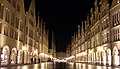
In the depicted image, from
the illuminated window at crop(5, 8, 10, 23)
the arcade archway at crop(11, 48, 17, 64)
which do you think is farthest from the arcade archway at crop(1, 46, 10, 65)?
the illuminated window at crop(5, 8, 10, 23)

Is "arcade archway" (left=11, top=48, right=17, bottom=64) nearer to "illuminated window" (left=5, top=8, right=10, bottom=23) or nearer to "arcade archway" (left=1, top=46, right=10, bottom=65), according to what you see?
"arcade archway" (left=1, top=46, right=10, bottom=65)

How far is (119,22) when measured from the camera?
175ft

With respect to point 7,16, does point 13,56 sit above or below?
below

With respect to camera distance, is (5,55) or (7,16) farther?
(7,16)

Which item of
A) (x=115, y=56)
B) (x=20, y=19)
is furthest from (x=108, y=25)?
(x=20, y=19)

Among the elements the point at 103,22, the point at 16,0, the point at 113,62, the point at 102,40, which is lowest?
the point at 113,62

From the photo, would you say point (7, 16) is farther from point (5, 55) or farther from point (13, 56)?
point (13, 56)

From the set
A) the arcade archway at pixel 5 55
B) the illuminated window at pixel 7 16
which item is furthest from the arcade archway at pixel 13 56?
the illuminated window at pixel 7 16

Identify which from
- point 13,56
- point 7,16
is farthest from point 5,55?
point 7,16

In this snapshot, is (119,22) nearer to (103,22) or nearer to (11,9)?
(103,22)

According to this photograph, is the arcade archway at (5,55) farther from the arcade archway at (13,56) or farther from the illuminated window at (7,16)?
the illuminated window at (7,16)

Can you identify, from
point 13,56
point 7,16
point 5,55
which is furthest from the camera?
point 13,56

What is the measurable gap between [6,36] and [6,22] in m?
2.98

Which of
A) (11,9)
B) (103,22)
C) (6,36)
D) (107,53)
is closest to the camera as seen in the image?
(6,36)
